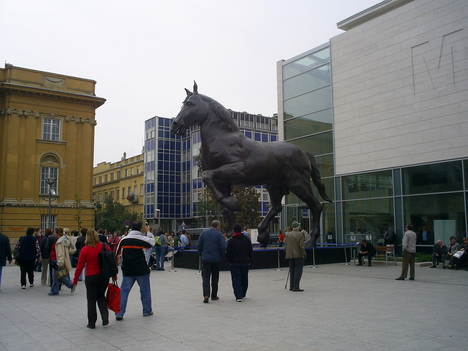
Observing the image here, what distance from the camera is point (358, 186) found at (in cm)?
2714

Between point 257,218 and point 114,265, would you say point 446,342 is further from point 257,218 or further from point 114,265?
point 257,218

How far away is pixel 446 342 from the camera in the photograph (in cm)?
571

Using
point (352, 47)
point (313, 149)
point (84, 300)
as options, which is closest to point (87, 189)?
point (313, 149)

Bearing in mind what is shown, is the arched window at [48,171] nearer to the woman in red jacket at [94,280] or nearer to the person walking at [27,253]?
the person walking at [27,253]

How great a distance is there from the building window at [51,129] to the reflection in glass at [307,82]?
915 inches

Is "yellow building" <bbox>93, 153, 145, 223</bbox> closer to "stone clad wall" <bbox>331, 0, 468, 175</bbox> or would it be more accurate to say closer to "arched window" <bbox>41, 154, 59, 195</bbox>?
"arched window" <bbox>41, 154, 59, 195</bbox>

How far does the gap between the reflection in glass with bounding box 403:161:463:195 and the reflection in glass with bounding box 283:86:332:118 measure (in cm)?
760

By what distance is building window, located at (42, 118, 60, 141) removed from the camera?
138 feet

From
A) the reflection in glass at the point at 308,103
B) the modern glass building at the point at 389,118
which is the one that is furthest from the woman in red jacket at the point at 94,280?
the reflection in glass at the point at 308,103

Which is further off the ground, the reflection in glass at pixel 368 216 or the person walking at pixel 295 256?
the reflection in glass at pixel 368 216

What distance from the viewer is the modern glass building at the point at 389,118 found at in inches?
885

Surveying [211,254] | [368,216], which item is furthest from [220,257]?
[368,216]

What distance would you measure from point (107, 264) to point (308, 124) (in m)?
24.9

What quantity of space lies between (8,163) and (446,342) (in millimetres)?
41297
